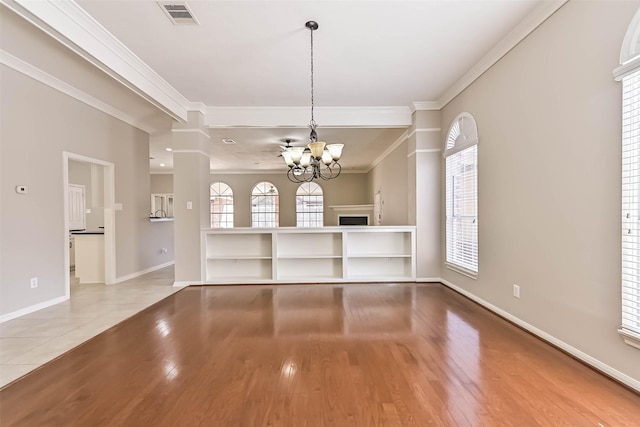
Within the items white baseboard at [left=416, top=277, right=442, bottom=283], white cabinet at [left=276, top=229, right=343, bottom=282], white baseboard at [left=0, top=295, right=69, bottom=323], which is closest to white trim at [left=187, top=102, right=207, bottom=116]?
white cabinet at [left=276, top=229, right=343, bottom=282]

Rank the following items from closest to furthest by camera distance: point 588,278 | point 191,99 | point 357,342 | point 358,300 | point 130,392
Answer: point 130,392 → point 588,278 → point 357,342 → point 358,300 → point 191,99

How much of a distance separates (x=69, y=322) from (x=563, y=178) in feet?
16.3

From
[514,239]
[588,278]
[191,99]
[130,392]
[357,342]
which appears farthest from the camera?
[191,99]

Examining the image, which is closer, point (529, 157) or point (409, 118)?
point (529, 157)

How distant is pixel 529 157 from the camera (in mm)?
2803

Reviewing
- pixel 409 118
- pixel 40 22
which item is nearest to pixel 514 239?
pixel 409 118

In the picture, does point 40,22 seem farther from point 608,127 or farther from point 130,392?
point 608,127

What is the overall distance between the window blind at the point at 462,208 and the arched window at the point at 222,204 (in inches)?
337

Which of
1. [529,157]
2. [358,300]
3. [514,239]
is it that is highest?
[529,157]

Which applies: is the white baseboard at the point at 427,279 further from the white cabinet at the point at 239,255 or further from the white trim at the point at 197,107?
the white trim at the point at 197,107

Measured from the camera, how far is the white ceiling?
2.61 m

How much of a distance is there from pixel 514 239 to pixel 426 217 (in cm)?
191

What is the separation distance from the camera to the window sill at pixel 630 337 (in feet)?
6.05

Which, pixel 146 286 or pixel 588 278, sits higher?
pixel 588 278
